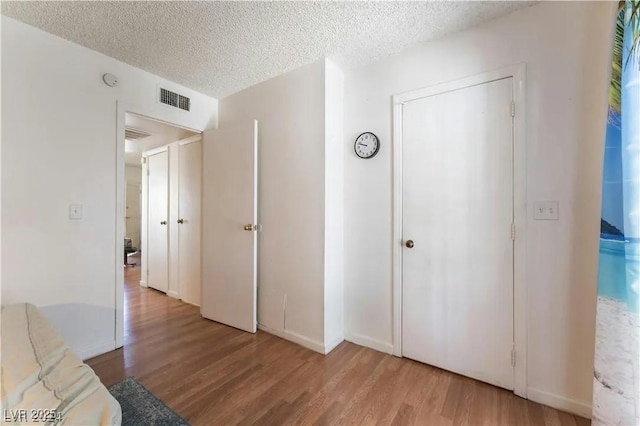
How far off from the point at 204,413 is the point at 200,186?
2417 millimetres

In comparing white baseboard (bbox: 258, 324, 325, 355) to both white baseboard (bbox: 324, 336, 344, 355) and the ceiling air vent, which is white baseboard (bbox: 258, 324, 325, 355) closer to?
white baseboard (bbox: 324, 336, 344, 355)

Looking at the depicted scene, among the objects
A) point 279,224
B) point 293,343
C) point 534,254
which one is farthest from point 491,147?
point 293,343

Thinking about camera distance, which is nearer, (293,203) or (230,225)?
(293,203)

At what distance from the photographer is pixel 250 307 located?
2619mm

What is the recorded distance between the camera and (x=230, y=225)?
9.11 feet

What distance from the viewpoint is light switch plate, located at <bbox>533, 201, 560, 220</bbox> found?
161 centimetres

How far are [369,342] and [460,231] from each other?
1.20 meters

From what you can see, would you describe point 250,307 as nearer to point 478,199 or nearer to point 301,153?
point 301,153

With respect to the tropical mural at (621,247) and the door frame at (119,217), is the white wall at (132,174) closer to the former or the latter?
the door frame at (119,217)

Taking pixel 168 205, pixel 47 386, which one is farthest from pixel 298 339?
pixel 168 205

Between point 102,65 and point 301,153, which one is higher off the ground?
point 102,65

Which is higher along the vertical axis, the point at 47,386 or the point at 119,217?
the point at 119,217

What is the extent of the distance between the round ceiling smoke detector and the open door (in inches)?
34.2

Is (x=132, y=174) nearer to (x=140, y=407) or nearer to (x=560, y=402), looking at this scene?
(x=140, y=407)
